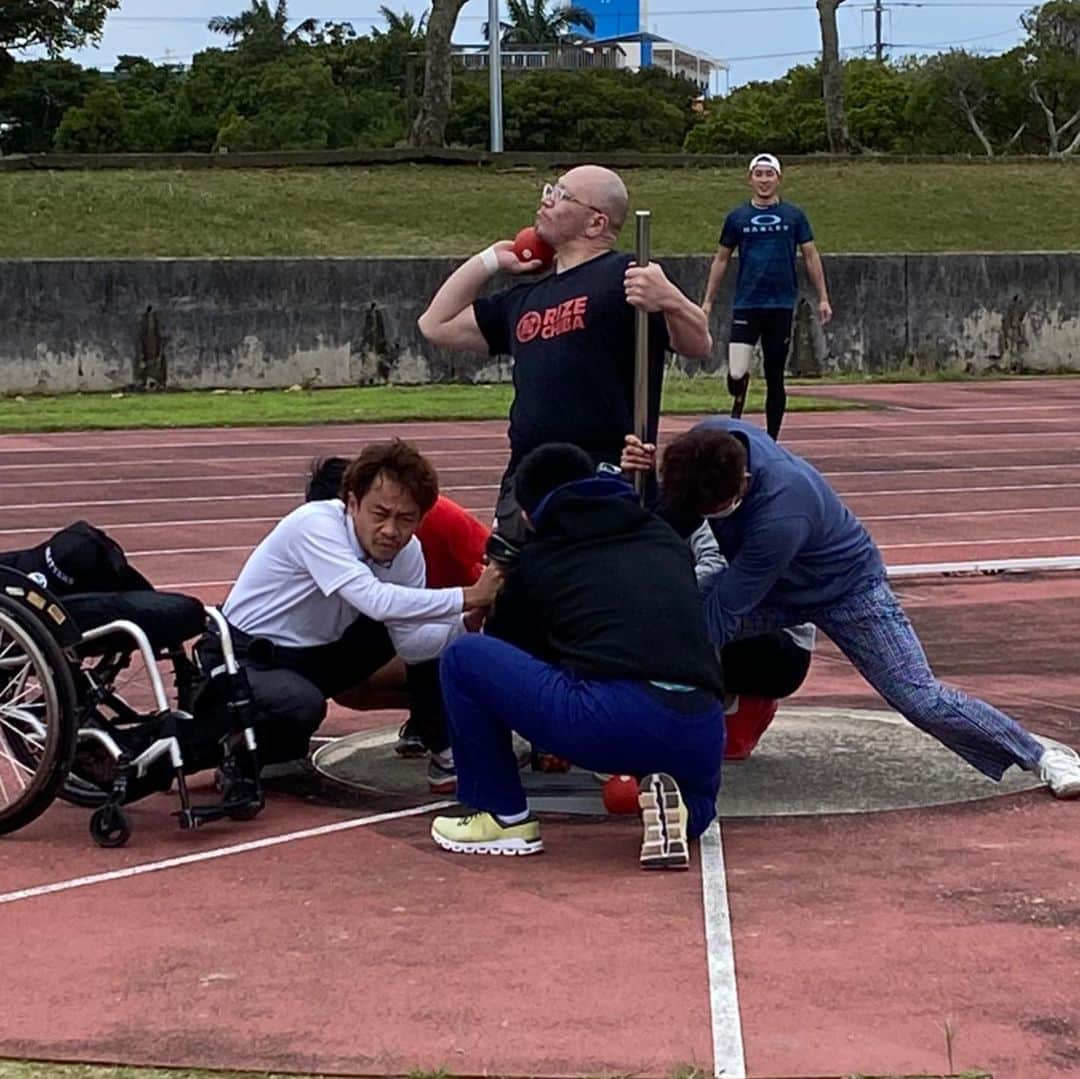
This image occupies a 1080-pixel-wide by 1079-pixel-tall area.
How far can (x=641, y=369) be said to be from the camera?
6.52 metres

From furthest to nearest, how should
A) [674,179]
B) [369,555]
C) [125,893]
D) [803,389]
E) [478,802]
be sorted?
1. [674,179]
2. [803,389]
3. [369,555]
4. [478,802]
5. [125,893]

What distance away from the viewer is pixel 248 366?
77.7 ft

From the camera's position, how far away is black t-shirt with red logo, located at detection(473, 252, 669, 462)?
6555 millimetres

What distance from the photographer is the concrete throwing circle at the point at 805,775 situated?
6.50 meters

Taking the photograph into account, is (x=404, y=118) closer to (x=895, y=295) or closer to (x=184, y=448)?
(x=895, y=295)

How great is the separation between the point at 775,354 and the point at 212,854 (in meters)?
9.53

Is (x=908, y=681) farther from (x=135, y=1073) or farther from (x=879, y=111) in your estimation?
(x=879, y=111)

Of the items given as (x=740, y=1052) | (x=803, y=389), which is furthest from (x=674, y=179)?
(x=740, y=1052)

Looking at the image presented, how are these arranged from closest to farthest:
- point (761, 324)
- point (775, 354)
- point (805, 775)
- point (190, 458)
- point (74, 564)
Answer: point (74, 564), point (805, 775), point (761, 324), point (775, 354), point (190, 458)

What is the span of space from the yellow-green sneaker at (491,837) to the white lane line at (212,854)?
44 cm

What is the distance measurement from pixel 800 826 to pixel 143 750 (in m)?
1.87

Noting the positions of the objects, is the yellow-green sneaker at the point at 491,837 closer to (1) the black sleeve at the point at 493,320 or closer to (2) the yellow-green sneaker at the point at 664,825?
(2) the yellow-green sneaker at the point at 664,825

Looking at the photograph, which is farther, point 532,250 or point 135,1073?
point 532,250

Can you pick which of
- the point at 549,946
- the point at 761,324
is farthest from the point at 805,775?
the point at 761,324
